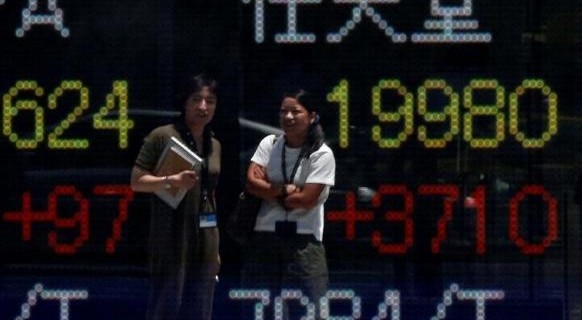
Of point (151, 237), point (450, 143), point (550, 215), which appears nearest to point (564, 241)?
point (550, 215)

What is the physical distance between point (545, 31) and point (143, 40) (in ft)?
6.33

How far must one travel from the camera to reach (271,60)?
8.73 m

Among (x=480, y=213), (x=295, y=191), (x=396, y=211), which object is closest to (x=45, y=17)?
(x=295, y=191)

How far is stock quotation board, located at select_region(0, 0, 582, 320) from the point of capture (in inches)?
341

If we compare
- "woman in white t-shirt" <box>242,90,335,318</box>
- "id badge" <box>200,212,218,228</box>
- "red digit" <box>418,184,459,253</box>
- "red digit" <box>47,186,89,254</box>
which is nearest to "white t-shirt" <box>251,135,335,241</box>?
"woman in white t-shirt" <box>242,90,335,318</box>

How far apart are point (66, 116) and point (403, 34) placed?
5.43 feet

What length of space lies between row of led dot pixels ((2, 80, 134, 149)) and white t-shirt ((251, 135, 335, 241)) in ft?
2.19

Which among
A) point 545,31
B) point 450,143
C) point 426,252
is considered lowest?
point 426,252

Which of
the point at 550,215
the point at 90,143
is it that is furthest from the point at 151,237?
the point at 550,215

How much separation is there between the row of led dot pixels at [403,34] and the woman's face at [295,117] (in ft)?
1.02

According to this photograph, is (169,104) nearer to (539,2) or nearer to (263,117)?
(263,117)

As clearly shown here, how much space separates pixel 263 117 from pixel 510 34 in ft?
4.08

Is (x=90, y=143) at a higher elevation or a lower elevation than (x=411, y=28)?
lower

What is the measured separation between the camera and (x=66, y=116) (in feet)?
28.6
